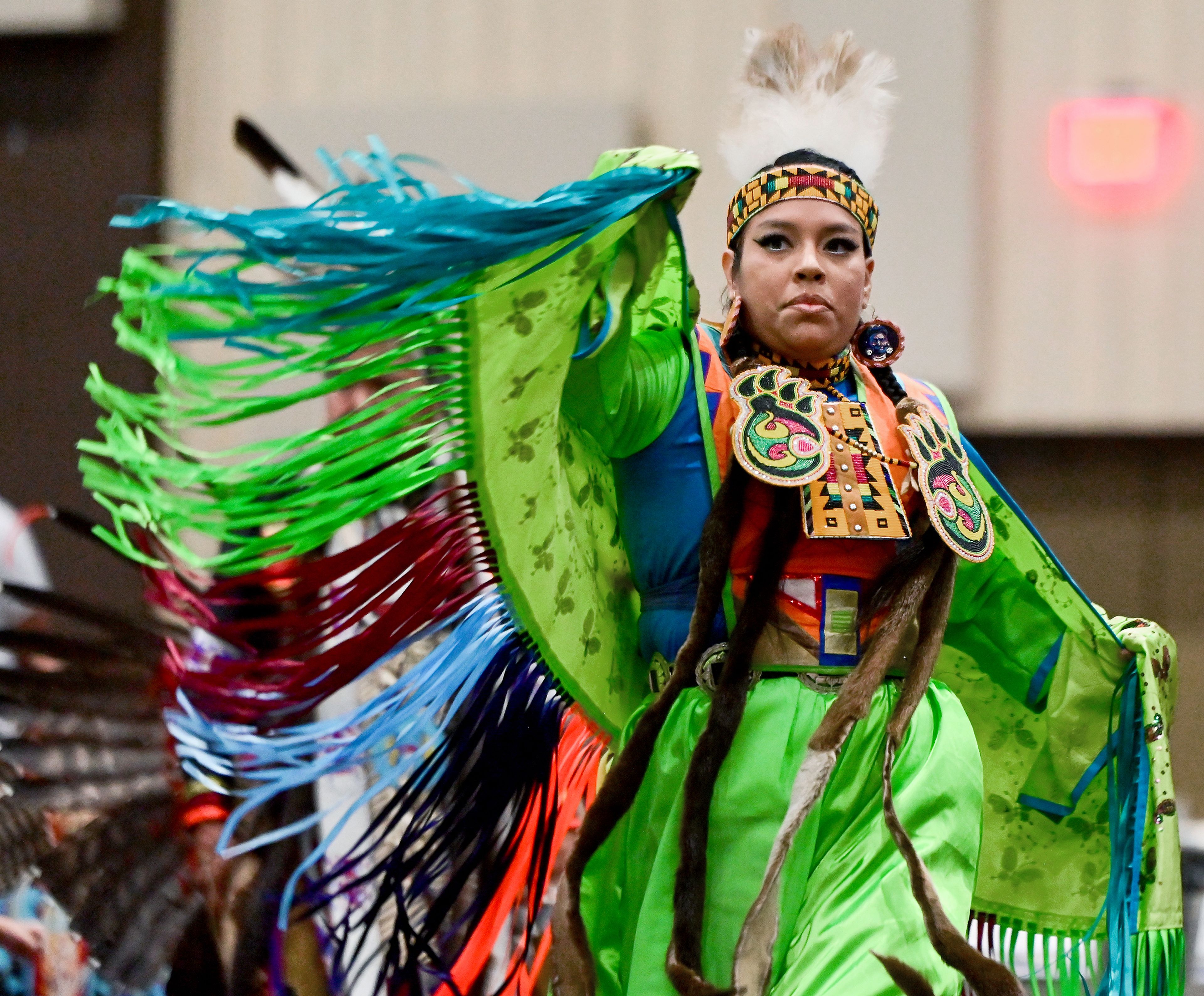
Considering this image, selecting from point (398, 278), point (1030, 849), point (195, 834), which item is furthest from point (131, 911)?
point (1030, 849)

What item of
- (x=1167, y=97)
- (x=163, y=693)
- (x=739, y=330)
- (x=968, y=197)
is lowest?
(x=163, y=693)

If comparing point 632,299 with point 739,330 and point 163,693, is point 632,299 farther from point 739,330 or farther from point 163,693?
point 163,693

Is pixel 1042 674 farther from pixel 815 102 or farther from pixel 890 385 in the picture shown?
pixel 815 102

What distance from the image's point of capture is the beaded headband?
1789mm

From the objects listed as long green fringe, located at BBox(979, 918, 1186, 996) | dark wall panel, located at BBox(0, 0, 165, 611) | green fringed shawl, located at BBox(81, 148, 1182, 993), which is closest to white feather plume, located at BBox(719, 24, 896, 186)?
green fringed shawl, located at BBox(81, 148, 1182, 993)

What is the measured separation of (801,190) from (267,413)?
69 centimetres

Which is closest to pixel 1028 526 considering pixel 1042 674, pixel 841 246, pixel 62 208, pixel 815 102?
pixel 1042 674

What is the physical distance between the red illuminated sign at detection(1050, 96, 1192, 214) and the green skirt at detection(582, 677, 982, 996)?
304 centimetres

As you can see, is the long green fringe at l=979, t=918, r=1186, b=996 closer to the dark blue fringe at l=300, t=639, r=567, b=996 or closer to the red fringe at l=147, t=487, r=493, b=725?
the dark blue fringe at l=300, t=639, r=567, b=996

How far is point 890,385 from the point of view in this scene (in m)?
1.93

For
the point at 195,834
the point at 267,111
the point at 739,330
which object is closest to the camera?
the point at 739,330

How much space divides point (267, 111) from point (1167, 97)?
103 inches

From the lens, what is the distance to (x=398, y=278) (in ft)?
4.50

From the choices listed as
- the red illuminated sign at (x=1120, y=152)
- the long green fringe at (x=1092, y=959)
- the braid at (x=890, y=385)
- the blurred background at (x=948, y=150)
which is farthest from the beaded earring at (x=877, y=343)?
the red illuminated sign at (x=1120, y=152)
